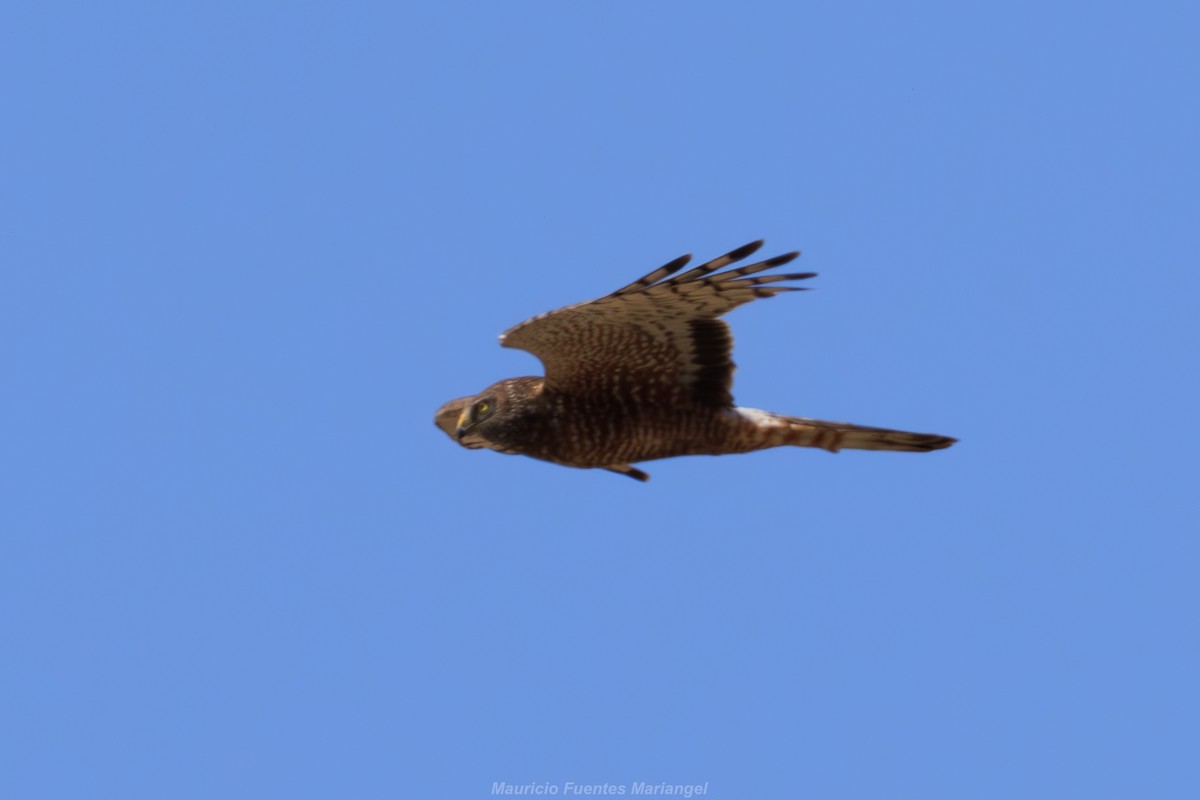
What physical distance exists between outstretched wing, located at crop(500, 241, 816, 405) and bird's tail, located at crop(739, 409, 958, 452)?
0.26 m

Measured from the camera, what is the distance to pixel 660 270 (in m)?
8.64

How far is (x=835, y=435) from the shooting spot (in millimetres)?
9500

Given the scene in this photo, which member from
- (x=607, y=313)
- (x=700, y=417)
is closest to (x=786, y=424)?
(x=700, y=417)

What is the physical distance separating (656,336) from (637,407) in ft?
1.38

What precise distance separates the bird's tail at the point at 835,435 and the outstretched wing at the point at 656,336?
258mm

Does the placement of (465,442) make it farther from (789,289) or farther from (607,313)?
(789,289)

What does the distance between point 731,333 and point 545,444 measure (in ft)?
3.48

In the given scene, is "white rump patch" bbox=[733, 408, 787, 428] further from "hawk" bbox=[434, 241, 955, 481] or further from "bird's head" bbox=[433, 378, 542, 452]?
"bird's head" bbox=[433, 378, 542, 452]

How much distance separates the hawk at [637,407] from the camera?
927cm

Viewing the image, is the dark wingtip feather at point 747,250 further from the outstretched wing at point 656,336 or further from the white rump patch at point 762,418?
the white rump patch at point 762,418

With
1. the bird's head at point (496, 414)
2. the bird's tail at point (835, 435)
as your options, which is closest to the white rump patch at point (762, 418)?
the bird's tail at point (835, 435)

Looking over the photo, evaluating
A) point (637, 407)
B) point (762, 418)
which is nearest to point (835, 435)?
point (762, 418)

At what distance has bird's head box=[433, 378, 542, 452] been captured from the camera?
960 centimetres

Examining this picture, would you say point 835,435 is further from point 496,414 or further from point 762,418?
point 496,414
